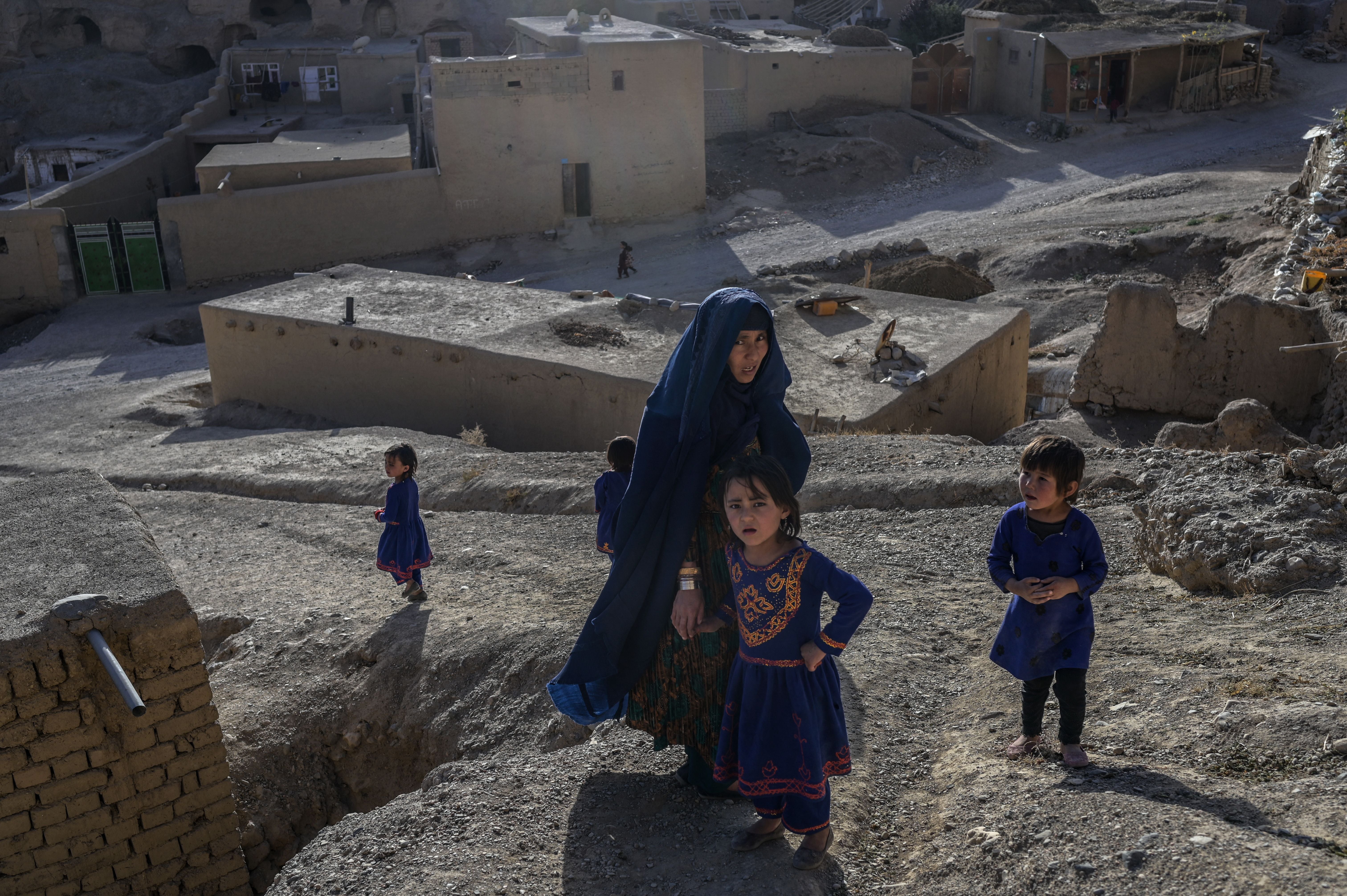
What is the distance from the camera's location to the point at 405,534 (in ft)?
22.2

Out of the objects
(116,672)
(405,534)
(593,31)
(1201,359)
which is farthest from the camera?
(593,31)

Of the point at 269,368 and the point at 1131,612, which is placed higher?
the point at 1131,612

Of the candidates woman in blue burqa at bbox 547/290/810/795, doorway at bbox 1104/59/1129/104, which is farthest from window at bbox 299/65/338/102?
woman in blue burqa at bbox 547/290/810/795

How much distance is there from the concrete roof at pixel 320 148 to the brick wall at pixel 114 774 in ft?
64.0

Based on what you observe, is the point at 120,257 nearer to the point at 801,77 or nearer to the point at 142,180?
the point at 142,180

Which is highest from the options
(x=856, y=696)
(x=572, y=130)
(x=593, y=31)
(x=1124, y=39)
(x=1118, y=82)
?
(x=593, y=31)

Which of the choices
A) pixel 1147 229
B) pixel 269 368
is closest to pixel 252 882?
pixel 269 368

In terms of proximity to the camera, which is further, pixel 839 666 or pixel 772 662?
pixel 839 666

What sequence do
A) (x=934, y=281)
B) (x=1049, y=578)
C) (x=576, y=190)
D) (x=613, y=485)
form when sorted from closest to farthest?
(x=1049, y=578), (x=613, y=485), (x=934, y=281), (x=576, y=190)

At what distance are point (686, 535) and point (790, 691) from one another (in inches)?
23.5

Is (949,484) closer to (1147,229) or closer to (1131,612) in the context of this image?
(1131,612)

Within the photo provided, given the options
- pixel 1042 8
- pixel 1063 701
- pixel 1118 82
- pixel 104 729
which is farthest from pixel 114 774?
pixel 1042 8

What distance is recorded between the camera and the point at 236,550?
8406 mm

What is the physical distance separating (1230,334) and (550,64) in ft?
52.5
